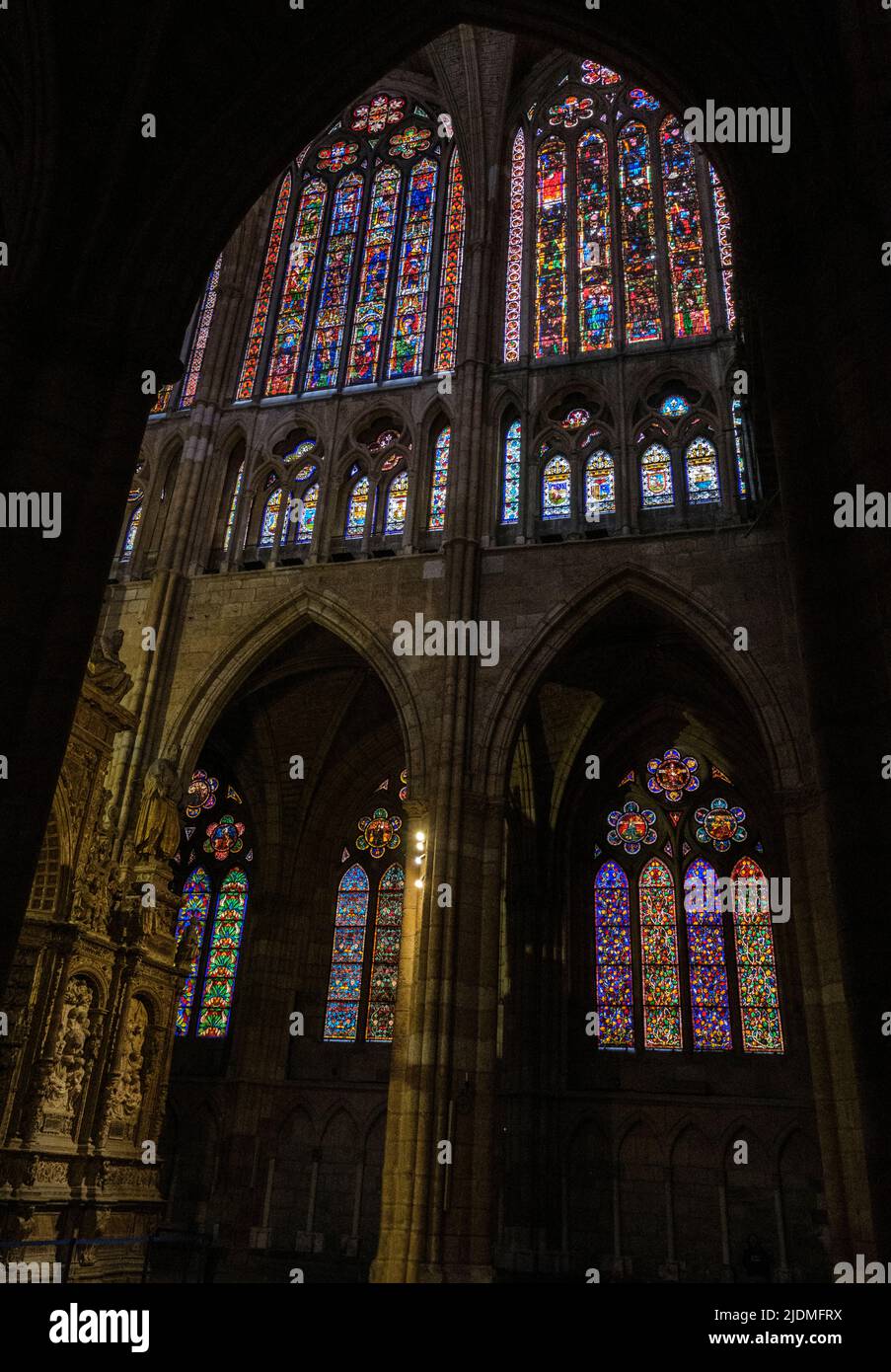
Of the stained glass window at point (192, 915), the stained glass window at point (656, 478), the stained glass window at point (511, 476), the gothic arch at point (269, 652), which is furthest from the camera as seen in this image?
the stained glass window at point (192, 915)

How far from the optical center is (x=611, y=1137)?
16484 mm

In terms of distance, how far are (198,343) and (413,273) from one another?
13.9 feet

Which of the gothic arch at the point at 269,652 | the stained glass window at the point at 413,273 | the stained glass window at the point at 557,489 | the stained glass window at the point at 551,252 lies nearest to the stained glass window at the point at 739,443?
the stained glass window at the point at 557,489

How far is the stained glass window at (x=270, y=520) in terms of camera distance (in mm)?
16500

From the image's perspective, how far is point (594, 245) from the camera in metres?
17.6

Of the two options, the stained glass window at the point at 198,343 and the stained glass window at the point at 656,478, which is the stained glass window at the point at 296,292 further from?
the stained glass window at the point at 656,478

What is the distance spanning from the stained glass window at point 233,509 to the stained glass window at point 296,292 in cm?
191

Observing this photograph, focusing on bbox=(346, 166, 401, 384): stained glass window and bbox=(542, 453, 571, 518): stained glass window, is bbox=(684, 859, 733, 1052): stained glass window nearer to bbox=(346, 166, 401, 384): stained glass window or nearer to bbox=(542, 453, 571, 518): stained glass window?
bbox=(542, 453, 571, 518): stained glass window

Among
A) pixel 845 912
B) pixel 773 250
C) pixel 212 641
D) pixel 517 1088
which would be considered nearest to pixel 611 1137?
pixel 517 1088

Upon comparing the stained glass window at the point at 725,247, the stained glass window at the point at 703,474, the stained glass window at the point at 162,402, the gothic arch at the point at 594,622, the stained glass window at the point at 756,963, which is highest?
the stained glass window at the point at 725,247

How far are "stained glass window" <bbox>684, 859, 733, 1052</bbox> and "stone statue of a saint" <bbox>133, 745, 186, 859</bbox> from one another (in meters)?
9.10

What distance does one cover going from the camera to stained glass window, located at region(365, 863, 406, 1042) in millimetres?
17938

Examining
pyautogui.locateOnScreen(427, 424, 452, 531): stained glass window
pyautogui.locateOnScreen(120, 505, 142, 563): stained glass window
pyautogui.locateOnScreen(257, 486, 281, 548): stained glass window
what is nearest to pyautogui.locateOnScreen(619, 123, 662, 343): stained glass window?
pyautogui.locateOnScreen(427, 424, 452, 531): stained glass window
